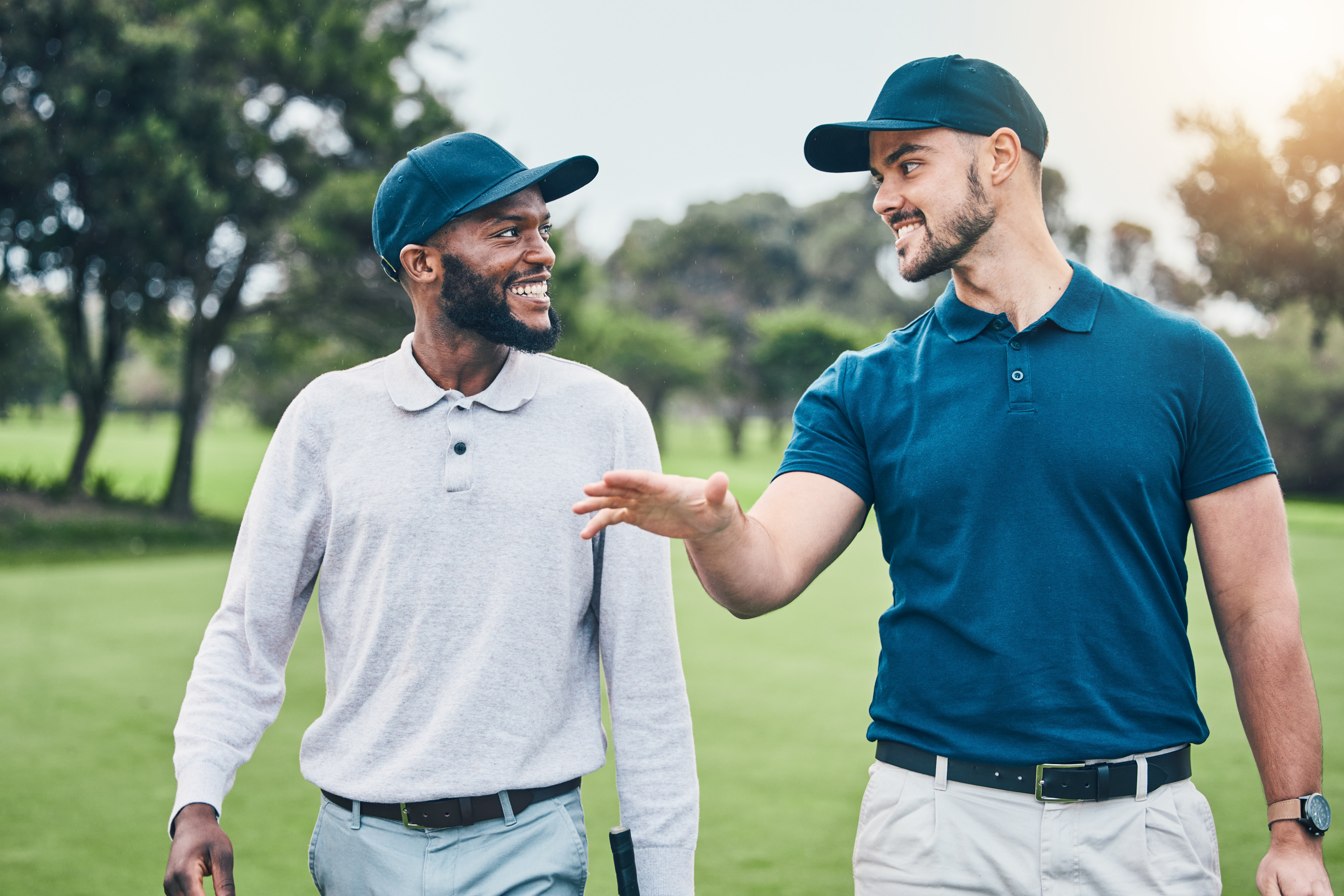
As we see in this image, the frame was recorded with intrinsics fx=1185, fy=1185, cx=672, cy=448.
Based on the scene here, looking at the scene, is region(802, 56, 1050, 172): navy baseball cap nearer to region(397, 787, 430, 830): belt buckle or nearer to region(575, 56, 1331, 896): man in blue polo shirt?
region(575, 56, 1331, 896): man in blue polo shirt

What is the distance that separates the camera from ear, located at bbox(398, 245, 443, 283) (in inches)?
91.8

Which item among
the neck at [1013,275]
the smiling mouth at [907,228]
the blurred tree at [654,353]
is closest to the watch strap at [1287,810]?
the neck at [1013,275]

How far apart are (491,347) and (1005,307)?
38.4 inches

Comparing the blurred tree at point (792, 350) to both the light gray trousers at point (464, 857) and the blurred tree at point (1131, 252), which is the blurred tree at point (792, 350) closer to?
the blurred tree at point (1131, 252)

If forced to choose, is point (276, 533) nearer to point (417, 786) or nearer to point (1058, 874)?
point (417, 786)

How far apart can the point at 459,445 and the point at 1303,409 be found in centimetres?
3145

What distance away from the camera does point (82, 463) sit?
20.1m

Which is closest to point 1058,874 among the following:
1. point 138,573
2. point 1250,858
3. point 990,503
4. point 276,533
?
point 990,503

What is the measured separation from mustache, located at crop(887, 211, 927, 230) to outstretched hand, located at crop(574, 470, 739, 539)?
2.36 feet

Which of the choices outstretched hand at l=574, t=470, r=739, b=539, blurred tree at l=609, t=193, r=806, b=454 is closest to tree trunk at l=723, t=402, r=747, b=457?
blurred tree at l=609, t=193, r=806, b=454

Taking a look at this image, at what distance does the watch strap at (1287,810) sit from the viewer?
1.93 metres

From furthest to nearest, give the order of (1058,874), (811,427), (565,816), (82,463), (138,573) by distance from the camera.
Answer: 1. (82,463)
2. (138,573)
3. (811,427)
4. (565,816)
5. (1058,874)

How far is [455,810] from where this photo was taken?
6.59 ft

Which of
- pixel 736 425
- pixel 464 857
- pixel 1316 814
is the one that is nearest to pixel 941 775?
pixel 1316 814
